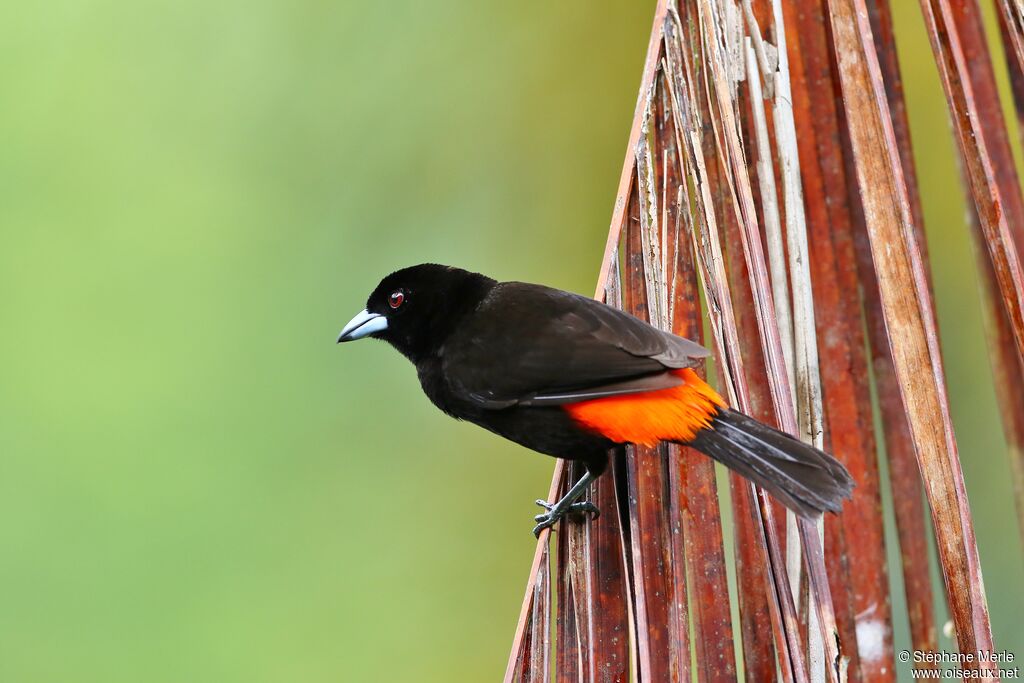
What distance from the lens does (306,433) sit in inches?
193

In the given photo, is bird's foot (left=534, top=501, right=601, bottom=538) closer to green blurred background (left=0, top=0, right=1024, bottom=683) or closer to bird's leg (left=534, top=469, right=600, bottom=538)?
bird's leg (left=534, top=469, right=600, bottom=538)

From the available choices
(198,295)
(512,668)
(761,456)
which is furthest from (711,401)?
(198,295)

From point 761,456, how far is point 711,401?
229mm

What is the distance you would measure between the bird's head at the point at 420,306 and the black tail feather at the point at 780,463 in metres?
1.03

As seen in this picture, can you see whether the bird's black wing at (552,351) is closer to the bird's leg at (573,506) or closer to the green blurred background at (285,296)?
the bird's leg at (573,506)

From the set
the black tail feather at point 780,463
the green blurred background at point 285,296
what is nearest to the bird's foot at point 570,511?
A: the black tail feather at point 780,463

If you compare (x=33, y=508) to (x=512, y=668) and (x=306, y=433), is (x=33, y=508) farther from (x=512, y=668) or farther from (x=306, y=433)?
(x=512, y=668)

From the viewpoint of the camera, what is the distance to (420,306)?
2871mm

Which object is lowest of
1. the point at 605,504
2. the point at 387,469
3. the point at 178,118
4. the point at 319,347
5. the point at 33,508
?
the point at 605,504

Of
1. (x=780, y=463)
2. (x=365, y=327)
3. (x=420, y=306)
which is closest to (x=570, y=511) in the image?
(x=780, y=463)

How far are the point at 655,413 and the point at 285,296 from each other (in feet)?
10.4

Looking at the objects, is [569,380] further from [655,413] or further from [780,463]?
[780,463]

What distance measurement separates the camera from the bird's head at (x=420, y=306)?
9.25 feet

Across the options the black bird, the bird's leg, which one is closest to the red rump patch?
the black bird
